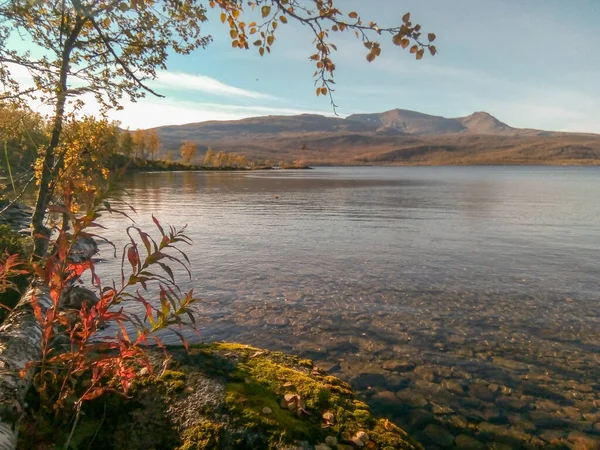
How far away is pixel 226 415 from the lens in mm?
4598

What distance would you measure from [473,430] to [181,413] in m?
5.14

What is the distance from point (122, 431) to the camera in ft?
14.7

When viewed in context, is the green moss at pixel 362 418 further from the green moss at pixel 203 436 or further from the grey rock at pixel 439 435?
the grey rock at pixel 439 435

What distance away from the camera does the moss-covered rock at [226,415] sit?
4375 mm

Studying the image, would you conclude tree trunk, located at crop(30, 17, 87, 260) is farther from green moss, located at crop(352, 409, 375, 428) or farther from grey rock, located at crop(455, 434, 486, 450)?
grey rock, located at crop(455, 434, 486, 450)

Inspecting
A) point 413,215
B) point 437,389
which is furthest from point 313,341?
point 413,215

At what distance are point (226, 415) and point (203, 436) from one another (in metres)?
0.35

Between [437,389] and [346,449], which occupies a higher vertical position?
[346,449]

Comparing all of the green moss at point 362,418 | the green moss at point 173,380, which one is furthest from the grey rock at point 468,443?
the green moss at point 173,380

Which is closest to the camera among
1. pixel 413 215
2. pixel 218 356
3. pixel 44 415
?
pixel 44 415

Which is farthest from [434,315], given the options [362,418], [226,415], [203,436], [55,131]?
[55,131]

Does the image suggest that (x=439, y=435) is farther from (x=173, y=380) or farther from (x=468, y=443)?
(x=173, y=380)

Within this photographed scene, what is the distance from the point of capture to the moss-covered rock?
4375 mm

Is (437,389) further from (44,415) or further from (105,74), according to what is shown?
(105,74)
